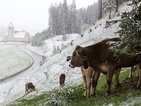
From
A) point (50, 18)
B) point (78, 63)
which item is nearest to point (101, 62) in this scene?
point (78, 63)

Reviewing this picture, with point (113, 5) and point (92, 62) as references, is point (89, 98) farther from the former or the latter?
point (113, 5)

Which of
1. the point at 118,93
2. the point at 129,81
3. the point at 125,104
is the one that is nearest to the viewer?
the point at 125,104

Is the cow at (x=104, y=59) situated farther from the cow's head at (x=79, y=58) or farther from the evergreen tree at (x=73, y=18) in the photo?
the evergreen tree at (x=73, y=18)

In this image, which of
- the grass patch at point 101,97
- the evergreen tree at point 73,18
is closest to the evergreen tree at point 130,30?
the grass patch at point 101,97

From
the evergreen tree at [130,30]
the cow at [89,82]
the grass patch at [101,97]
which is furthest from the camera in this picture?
the cow at [89,82]

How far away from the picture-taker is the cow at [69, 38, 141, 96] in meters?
8.88

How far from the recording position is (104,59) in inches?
353

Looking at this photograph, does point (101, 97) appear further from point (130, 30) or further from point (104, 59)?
point (130, 30)

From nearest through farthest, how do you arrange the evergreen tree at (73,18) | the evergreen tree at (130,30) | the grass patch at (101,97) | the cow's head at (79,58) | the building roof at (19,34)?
the evergreen tree at (130,30)
the grass patch at (101,97)
the cow's head at (79,58)
the evergreen tree at (73,18)
the building roof at (19,34)

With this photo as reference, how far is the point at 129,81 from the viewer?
11211 millimetres

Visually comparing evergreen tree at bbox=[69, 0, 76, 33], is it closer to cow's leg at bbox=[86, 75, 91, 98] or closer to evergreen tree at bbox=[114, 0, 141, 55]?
cow's leg at bbox=[86, 75, 91, 98]

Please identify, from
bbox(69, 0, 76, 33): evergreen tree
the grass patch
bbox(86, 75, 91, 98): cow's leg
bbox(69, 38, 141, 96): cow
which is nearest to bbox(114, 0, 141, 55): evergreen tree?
bbox(69, 38, 141, 96): cow

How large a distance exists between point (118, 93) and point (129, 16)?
316 cm

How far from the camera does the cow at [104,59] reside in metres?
8.88
